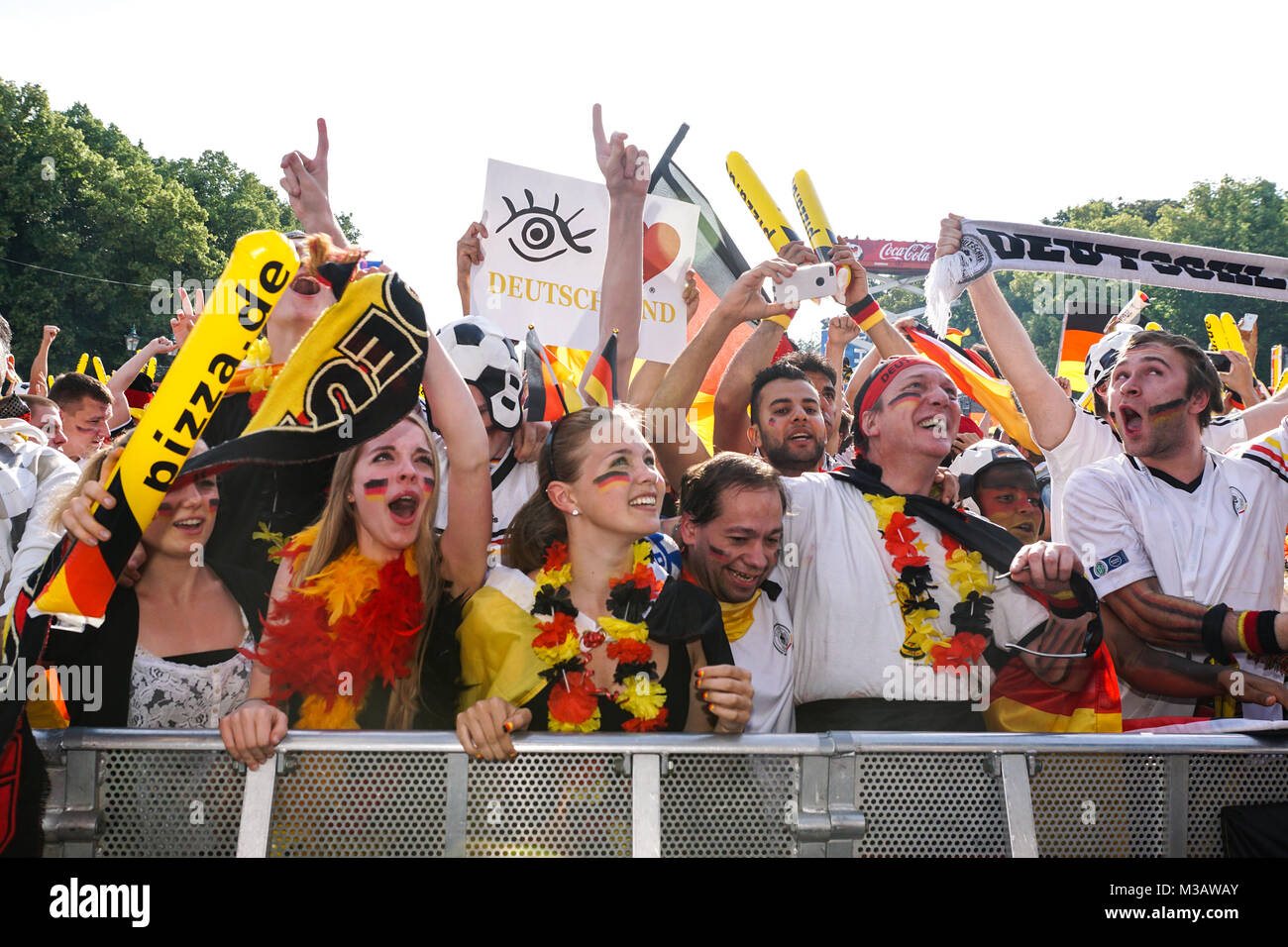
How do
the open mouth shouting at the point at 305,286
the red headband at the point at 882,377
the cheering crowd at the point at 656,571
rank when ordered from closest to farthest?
the cheering crowd at the point at 656,571 < the open mouth shouting at the point at 305,286 < the red headband at the point at 882,377

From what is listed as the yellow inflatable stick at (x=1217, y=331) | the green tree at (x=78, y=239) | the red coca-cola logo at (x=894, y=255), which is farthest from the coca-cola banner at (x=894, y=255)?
the yellow inflatable stick at (x=1217, y=331)

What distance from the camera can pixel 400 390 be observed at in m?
2.59

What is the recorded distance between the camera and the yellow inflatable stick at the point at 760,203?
468 centimetres

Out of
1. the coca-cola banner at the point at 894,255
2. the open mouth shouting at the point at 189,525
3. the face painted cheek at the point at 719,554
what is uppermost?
the coca-cola banner at the point at 894,255

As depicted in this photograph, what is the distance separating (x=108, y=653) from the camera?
2496 millimetres

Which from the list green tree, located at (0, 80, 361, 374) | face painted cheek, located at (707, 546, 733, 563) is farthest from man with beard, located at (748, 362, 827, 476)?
green tree, located at (0, 80, 361, 374)

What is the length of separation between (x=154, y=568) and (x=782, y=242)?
3000 millimetres

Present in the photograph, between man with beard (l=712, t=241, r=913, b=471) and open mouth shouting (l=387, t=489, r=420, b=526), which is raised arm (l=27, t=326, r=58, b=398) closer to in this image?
man with beard (l=712, t=241, r=913, b=471)

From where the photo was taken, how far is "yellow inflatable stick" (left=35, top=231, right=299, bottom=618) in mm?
2357

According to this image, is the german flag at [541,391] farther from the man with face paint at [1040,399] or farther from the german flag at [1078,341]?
the german flag at [1078,341]

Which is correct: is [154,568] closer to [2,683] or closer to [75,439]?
[2,683]

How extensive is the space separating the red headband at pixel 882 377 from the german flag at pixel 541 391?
1151 millimetres

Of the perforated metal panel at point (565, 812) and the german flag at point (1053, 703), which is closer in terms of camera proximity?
the perforated metal panel at point (565, 812)

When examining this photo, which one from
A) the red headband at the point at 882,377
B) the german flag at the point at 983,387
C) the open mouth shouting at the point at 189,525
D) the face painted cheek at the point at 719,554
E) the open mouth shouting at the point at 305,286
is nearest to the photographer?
A: the open mouth shouting at the point at 189,525
